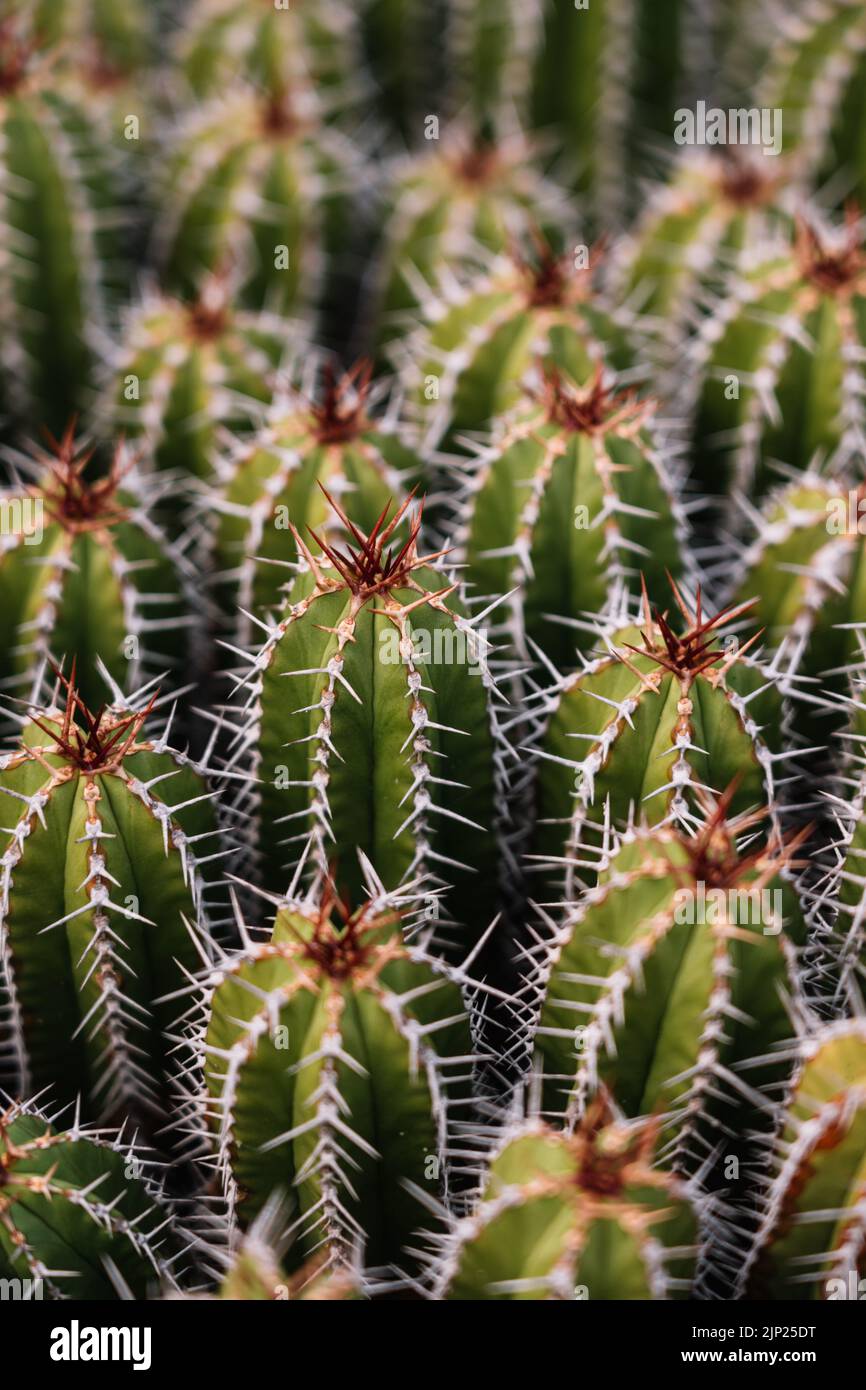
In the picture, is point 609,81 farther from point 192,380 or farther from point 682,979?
point 682,979

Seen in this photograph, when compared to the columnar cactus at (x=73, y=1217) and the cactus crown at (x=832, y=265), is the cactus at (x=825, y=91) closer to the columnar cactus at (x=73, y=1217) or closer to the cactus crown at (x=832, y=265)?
the cactus crown at (x=832, y=265)

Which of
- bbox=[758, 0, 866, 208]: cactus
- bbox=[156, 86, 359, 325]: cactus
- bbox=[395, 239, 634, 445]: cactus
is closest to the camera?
bbox=[395, 239, 634, 445]: cactus

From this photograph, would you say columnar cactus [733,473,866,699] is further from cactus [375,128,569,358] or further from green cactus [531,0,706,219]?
green cactus [531,0,706,219]

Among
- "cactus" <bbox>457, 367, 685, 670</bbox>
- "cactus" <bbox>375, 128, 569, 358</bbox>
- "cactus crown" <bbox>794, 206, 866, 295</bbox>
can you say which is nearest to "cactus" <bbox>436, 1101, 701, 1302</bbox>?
"cactus" <bbox>457, 367, 685, 670</bbox>

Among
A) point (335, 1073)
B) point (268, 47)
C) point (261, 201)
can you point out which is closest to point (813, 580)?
point (335, 1073)

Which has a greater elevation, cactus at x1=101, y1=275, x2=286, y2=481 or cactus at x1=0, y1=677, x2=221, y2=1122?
cactus at x1=101, y1=275, x2=286, y2=481

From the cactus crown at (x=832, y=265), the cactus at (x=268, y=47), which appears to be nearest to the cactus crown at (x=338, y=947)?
the cactus crown at (x=832, y=265)

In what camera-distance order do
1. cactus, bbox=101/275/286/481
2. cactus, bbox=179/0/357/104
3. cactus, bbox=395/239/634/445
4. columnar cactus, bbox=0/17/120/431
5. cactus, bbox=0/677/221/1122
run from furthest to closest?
1. cactus, bbox=179/0/357/104
2. columnar cactus, bbox=0/17/120/431
3. cactus, bbox=101/275/286/481
4. cactus, bbox=395/239/634/445
5. cactus, bbox=0/677/221/1122

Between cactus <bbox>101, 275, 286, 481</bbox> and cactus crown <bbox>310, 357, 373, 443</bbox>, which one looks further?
cactus <bbox>101, 275, 286, 481</bbox>
